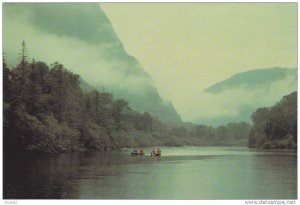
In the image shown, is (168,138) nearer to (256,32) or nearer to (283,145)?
(283,145)

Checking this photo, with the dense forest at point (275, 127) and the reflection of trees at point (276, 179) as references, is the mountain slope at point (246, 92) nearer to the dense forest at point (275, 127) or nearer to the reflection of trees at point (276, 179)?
the dense forest at point (275, 127)

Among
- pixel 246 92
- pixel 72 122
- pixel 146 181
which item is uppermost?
pixel 246 92

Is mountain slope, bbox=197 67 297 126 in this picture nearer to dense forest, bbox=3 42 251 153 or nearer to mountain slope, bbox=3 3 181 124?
mountain slope, bbox=3 3 181 124

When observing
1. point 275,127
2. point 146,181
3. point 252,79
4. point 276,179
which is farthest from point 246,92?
point 275,127

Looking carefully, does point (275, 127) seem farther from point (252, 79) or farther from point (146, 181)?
point (146, 181)

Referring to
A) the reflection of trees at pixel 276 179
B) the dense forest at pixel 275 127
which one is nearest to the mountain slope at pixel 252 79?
the dense forest at pixel 275 127

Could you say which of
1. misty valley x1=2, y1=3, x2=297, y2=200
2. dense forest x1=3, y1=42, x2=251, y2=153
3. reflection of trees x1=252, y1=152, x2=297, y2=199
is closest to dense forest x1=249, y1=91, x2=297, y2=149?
misty valley x1=2, y1=3, x2=297, y2=200
